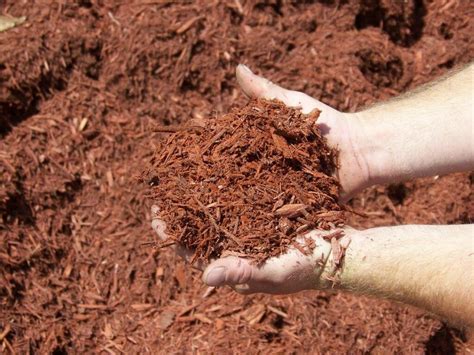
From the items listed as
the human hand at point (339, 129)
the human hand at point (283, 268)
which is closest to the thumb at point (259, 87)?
the human hand at point (339, 129)

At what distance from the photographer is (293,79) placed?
386 cm

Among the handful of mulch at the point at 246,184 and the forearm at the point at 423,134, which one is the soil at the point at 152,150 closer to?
A: the forearm at the point at 423,134

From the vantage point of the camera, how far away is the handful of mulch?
2.22 m

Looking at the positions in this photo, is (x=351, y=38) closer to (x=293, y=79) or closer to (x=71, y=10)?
(x=293, y=79)

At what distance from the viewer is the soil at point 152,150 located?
128 inches

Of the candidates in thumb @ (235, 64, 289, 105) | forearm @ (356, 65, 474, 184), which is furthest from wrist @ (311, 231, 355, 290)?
thumb @ (235, 64, 289, 105)

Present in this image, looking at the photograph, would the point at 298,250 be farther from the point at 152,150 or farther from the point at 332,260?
the point at 152,150

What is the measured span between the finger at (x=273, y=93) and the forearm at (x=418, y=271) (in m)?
0.66

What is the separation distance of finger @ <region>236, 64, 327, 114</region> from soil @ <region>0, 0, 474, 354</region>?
1.11m

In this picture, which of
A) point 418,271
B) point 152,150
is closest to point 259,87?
point 418,271

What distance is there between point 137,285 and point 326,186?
1.52 meters

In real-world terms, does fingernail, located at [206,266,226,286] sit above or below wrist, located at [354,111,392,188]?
below

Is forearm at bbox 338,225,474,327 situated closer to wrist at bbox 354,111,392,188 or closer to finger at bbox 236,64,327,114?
wrist at bbox 354,111,392,188

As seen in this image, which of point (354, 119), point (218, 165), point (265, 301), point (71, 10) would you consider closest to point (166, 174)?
point (218, 165)
